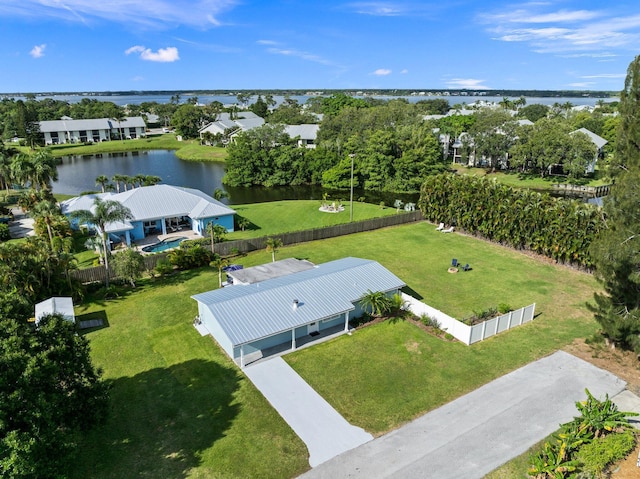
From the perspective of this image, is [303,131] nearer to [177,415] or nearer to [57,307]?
[57,307]

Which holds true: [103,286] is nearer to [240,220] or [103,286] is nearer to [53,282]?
[53,282]

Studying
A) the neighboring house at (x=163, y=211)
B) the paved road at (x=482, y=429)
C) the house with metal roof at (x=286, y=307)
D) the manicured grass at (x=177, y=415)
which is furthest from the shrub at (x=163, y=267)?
the paved road at (x=482, y=429)

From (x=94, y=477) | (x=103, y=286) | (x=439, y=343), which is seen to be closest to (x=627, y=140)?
(x=439, y=343)

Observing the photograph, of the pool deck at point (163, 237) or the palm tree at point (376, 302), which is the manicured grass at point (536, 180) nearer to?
the pool deck at point (163, 237)

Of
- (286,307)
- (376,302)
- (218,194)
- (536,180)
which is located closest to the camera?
(286,307)

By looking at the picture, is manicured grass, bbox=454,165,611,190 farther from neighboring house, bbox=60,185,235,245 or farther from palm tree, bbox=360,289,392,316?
palm tree, bbox=360,289,392,316

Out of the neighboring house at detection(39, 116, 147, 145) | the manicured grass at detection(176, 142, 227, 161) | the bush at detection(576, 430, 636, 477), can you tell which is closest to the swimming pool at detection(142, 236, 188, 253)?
the bush at detection(576, 430, 636, 477)

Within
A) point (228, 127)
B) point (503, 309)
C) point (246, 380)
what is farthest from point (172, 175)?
point (503, 309)
